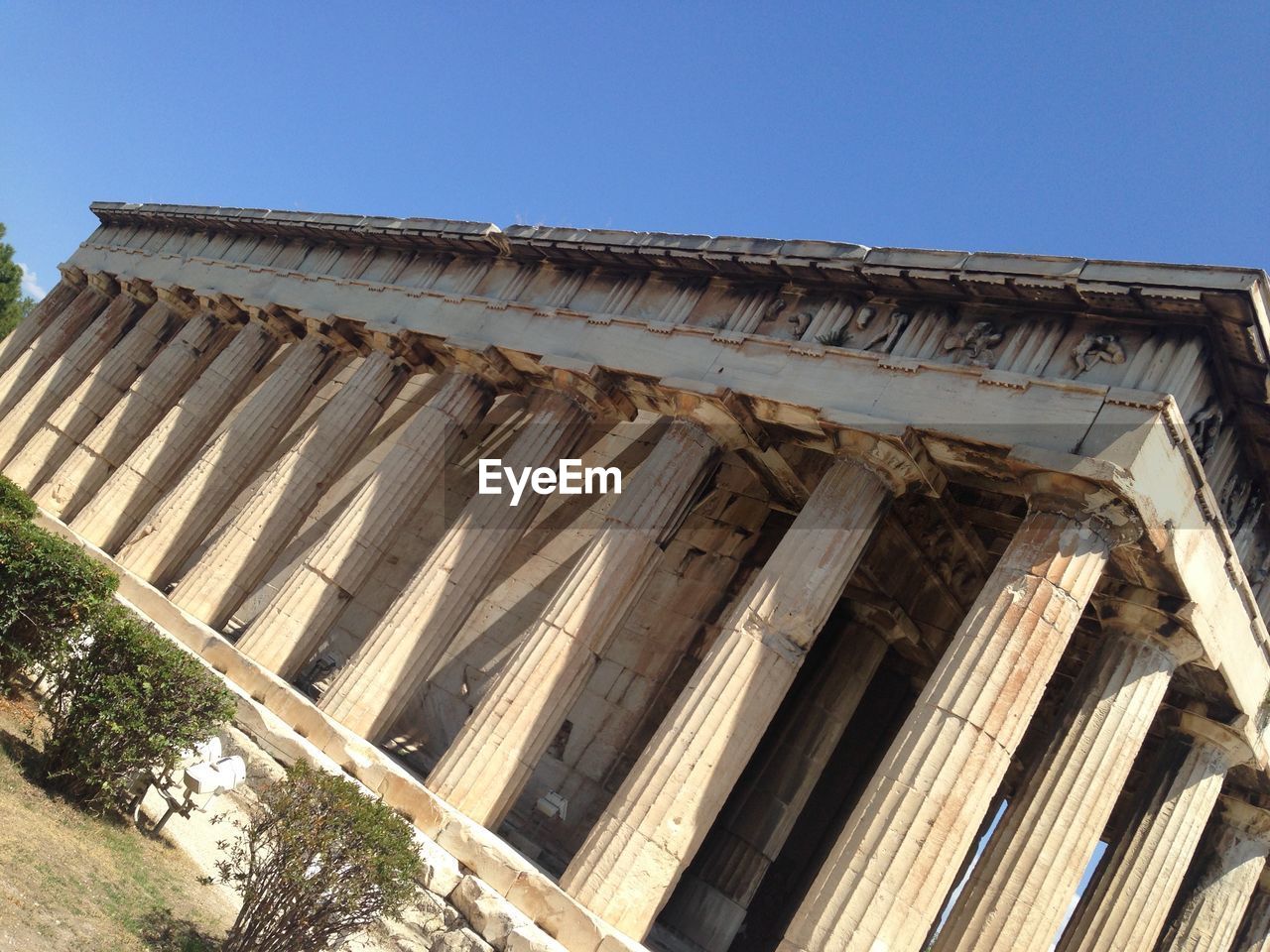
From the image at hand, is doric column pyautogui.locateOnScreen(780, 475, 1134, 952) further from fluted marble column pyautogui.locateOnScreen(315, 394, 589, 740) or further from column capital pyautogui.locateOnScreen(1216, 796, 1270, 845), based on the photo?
column capital pyautogui.locateOnScreen(1216, 796, 1270, 845)

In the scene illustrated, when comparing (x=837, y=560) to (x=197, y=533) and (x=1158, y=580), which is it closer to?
(x=1158, y=580)

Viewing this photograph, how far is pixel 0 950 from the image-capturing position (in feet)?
20.8

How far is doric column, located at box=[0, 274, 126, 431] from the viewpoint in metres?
27.4

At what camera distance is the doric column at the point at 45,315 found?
30.8 m

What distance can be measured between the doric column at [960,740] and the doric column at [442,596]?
7012 millimetres

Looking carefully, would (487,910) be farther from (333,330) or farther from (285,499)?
(333,330)

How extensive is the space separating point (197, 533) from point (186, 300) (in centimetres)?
917

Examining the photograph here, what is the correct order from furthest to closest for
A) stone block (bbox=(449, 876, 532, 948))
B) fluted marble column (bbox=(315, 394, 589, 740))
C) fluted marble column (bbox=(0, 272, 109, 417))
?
fluted marble column (bbox=(0, 272, 109, 417)), fluted marble column (bbox=(315, 394, 589, 740)), stone block (bbox=(449, 876, 532, 948))

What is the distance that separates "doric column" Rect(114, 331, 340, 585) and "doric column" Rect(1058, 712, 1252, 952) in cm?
1692

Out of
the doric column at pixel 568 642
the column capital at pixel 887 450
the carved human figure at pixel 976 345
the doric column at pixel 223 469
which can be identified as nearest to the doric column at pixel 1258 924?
the column capital at pixel 887 450

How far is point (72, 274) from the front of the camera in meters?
31.5

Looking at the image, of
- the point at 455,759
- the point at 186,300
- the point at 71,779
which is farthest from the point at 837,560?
the point at 186,300

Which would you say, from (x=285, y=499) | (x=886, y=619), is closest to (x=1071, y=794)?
(x=886, y=619)

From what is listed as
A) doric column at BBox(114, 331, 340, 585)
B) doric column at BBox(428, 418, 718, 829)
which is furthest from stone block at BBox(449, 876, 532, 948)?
doric column at BBox(114, 331, 340, 585)
